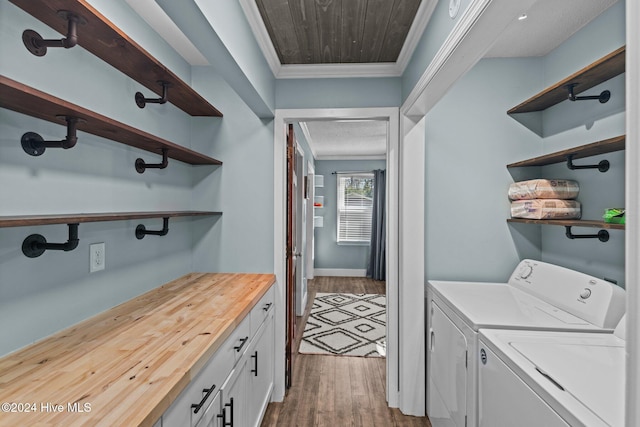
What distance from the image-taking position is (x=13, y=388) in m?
0.87

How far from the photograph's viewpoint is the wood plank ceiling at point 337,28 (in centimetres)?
162

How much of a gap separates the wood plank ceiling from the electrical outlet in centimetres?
138

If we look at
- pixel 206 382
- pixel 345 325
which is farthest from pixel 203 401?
pixel 345 325

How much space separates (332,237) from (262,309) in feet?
15.1

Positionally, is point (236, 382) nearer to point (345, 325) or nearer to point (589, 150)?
point (589, 150)

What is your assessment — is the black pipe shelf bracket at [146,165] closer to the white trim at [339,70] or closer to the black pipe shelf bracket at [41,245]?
the black pipe shelf bracket at [41,245]

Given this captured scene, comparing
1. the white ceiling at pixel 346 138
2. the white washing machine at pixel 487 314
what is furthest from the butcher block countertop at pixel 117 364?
the white ceiling at pixel 346 138

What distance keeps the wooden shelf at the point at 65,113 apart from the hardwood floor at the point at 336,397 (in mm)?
1901

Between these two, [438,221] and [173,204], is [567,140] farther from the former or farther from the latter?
[173,204]

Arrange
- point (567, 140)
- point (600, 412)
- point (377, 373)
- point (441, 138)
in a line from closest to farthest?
point (600, 412) < point (567, 140) < point (441, 138) < point (377, 373)

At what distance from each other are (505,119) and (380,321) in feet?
9.09

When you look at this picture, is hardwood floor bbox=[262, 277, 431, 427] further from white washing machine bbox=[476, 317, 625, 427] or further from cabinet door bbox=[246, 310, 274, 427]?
white washing machine bbox=[476, 317, 625, 427]

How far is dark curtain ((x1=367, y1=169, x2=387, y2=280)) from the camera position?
615cm

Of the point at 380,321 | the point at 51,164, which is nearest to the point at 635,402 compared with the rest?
the point at 51,164
